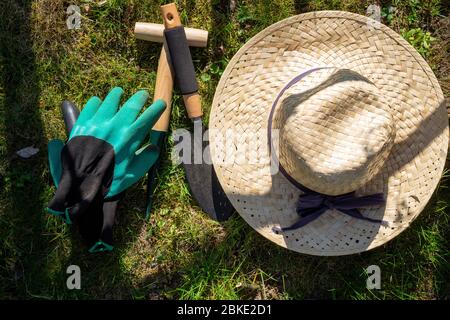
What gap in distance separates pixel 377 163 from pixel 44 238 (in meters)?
1.98

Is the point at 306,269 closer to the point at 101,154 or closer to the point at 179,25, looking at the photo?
the point at 101,154

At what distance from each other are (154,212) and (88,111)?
0.71 meters

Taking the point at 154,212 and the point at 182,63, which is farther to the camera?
the point at 154,212

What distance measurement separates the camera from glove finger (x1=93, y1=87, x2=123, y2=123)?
260 cm

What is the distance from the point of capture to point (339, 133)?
6.28 ft

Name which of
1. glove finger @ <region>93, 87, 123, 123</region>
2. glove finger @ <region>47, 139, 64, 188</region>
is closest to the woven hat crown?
glove finger @ <region>93, 87, 123, 123</region>

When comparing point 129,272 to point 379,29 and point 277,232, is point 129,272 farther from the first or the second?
point 379,29

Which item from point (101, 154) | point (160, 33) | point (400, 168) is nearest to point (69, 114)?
point (101, 154)

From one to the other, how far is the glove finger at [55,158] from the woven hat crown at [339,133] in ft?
4.35

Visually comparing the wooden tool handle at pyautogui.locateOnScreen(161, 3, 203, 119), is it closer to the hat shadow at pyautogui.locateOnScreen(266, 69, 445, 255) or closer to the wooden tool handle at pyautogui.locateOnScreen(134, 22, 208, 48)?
the wooden tool handle at pyautogui.locateOnScreen(134, 22, 208, 48)

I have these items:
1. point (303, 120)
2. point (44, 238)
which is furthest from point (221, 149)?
point (44, 238)

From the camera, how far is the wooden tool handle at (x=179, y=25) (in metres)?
2.58

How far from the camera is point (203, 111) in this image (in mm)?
2828

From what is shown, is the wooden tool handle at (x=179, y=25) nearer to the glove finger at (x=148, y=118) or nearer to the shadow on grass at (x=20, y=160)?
the glove finger at (x=148, y=118)
